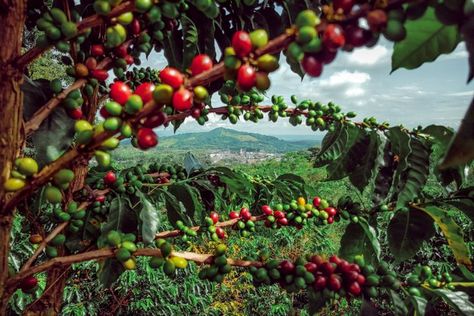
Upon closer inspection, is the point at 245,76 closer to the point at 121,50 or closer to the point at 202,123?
the point at 121,50

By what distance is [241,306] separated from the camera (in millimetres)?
5742

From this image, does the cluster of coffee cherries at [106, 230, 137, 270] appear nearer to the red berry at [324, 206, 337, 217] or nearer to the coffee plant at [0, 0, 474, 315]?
the coffee plant at [0, 0, 474, 315]

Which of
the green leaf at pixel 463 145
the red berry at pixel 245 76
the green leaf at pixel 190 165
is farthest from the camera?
the green leaf at pixel 190 165

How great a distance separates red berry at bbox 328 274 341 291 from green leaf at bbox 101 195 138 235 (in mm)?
609

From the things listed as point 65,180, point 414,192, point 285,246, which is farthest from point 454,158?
point 285,246

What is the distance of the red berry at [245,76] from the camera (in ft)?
1.55

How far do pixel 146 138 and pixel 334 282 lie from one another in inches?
22.3

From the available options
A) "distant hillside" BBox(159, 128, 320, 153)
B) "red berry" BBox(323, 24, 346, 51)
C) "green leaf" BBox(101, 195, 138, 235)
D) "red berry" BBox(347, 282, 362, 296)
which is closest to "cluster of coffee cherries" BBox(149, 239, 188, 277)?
"green leaf" BBox(101, 195, 138, 235)

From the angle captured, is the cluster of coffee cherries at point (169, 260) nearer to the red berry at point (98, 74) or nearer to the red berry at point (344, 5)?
the red berry at point (98, 74)

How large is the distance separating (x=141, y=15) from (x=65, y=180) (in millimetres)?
444

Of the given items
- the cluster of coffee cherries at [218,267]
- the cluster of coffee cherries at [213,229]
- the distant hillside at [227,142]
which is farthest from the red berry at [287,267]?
the distant hillside at [227,142]

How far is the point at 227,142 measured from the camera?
381ft

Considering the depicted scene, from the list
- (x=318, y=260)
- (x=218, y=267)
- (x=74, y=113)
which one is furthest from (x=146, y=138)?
(x=318, y=260)

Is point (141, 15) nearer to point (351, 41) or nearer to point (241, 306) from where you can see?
point (351, 41)
